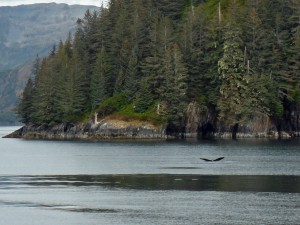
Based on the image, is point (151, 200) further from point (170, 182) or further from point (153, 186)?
point (170, 182)

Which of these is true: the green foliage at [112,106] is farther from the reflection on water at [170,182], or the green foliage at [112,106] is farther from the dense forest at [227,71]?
→ the reflection on water at [170,182]

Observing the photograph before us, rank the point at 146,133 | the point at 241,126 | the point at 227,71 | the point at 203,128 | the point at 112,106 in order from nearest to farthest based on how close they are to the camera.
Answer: the point at 241,126, the point at 227,71, the point at 146,133, the point at 203,128, the point at 112,106

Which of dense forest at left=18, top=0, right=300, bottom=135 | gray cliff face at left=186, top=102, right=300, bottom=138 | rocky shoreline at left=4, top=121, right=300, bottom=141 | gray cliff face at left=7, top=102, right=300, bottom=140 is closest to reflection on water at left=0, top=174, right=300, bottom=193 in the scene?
gray cliff face at left=186, top=102, right=300, bottom=138

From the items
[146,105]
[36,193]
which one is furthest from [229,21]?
[36,193]

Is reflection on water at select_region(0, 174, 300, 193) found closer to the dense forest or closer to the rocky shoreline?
the rocky shoreline

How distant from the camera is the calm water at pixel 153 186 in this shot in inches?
2564

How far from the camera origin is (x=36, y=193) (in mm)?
82562

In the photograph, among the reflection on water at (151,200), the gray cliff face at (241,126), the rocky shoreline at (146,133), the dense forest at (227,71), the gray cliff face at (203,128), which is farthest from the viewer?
the dense forest at (227,71)

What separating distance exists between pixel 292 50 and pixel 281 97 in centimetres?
1169

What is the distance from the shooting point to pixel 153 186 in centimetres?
8781

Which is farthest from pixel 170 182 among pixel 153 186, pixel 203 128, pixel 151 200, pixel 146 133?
pixel 203 128

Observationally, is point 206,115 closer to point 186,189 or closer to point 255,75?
point 255,75

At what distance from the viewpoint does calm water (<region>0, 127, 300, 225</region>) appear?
6512 cm

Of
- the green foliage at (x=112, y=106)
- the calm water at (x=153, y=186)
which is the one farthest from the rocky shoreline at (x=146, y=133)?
the calm water at (x=153, y=186)
